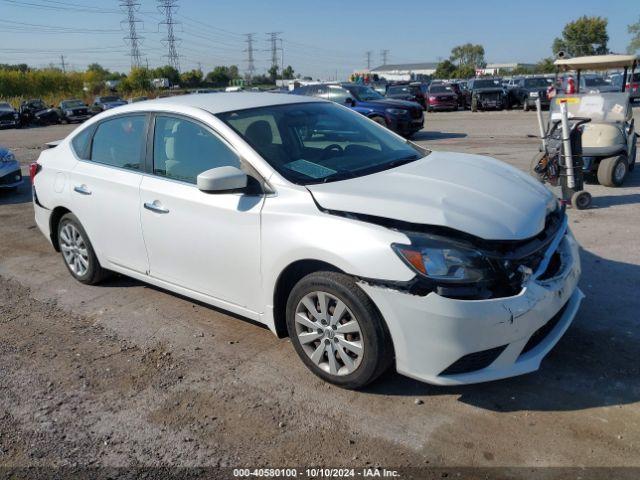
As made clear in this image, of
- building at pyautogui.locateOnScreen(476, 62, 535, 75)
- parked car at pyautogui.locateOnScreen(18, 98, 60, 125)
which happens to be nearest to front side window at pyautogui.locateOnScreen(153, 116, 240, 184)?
parked car at pyautogui.locateOnScreen(18, 98, 60, 125)

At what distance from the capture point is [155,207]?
13.9 ft

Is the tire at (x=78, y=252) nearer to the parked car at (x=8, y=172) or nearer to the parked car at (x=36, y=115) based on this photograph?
the parked car at (x=8, y=172)

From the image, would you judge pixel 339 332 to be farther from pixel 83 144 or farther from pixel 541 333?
pixel 83 144

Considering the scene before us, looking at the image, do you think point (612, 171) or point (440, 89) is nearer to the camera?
point (612, 171)

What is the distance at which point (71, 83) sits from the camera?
62000 mm

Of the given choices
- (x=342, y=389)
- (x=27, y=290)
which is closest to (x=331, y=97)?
(x=27, y=290)

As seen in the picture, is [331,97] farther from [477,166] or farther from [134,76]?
[134,76]

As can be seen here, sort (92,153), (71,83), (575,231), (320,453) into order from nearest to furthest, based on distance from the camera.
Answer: (320,453), (92,153), (575,231), (71,83)

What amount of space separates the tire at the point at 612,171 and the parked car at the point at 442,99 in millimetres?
22246

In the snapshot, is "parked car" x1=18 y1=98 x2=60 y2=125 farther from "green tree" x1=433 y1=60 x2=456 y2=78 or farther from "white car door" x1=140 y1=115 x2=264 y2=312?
"green tree" x1=433 y1=60 x2=456 y2=78

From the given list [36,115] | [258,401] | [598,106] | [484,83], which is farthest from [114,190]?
[36,115]

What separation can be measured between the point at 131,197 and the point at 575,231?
188 inches

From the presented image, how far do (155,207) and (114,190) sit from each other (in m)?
0.60

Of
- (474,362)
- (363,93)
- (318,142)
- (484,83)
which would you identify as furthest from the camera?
(484,83)
